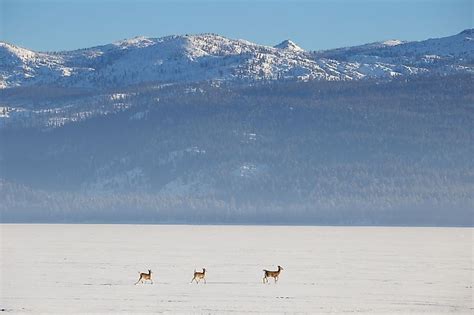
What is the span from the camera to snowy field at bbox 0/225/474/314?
35500 mm

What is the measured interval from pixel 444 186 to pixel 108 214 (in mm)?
51178

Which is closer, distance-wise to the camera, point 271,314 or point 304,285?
point 271,314

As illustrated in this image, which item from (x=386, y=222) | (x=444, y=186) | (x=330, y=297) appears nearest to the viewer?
(x=330, y=297)

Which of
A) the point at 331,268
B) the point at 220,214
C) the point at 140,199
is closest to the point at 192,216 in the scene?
the point at 220,214

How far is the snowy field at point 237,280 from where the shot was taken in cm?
3550

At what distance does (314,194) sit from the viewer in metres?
189

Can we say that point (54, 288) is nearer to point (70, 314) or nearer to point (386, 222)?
point (70, 314)

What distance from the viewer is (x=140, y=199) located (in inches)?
7574

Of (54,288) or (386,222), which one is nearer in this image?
(54,288)

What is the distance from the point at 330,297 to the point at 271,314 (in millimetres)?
4339

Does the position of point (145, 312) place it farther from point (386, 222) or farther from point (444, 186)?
point (444, 186)

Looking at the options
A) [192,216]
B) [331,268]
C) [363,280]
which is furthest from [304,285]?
[192,216]

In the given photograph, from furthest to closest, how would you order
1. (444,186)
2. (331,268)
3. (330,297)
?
(444,186) < (331,268) < (330,297)

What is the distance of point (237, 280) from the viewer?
140ft
